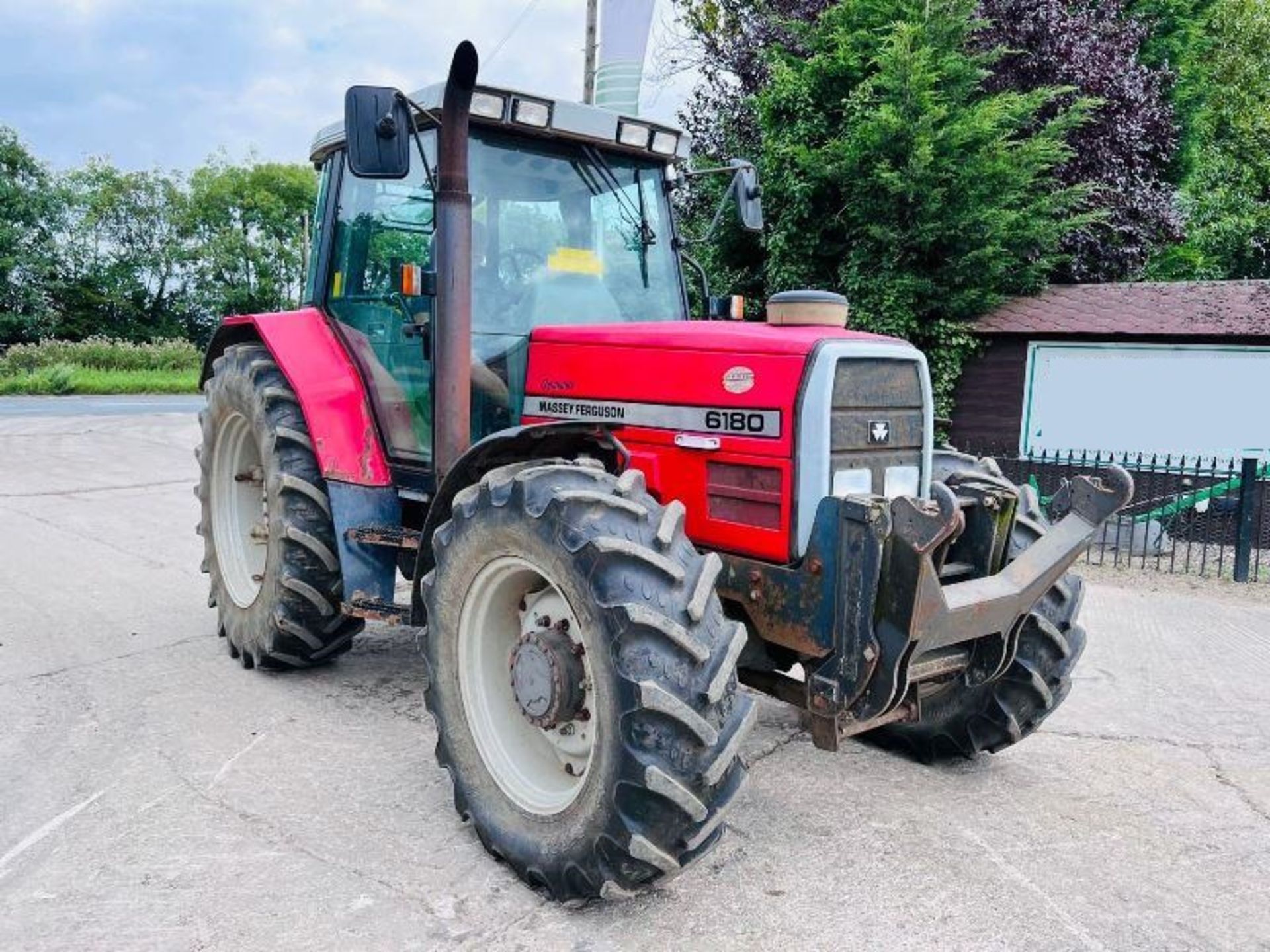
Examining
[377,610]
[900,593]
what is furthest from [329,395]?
[900,593]

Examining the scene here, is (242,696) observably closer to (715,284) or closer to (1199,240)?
(715,284)

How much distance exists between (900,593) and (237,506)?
3742 millimetres

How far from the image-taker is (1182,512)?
977cm

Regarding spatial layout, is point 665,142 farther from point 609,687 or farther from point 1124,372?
point 1124,372

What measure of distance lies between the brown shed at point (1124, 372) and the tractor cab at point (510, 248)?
821cm

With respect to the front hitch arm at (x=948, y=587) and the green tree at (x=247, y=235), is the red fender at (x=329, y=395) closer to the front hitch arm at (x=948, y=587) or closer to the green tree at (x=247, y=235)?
the front hitch arm at (x=948, y=587)

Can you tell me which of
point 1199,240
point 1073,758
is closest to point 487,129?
point 1073,758

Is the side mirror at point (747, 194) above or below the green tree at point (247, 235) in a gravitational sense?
below

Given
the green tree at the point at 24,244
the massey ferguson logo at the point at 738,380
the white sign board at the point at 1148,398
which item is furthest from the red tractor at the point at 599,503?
Result: the green tree at the point at 24,244

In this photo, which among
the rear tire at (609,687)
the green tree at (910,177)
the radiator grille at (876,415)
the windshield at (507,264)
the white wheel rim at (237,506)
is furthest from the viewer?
the green tree at (910,177)

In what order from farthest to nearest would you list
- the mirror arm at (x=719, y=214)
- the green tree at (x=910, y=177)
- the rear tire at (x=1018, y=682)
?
the green tree at (x=910, y=177) → the mirror arm at (x=719, y=214) → the rear tire at (x=1018, y=682)

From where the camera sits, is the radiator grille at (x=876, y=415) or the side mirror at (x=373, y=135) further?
the side mirror at (x=373, y=135)

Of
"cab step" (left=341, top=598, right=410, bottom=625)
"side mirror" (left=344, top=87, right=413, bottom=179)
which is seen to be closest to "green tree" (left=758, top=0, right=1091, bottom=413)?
"side mirror" (left=344, top=87, right=413, bottom=179)

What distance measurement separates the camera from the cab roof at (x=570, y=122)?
3.79 meters
